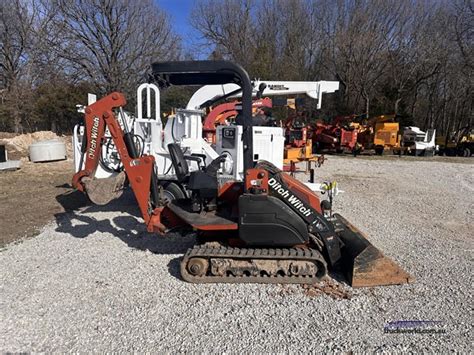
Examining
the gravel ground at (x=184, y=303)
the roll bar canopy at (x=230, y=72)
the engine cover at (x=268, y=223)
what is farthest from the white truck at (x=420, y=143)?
the roll bar canopy at (x=230, y=72)

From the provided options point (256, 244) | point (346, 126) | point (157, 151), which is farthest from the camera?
point (346, 126)

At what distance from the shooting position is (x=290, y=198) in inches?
162

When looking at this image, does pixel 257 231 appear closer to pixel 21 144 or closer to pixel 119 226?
pixel 119 226

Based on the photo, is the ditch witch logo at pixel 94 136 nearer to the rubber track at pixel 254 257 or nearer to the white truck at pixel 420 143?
the rubber track at pixel 254 257

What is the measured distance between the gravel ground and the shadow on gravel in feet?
0.14

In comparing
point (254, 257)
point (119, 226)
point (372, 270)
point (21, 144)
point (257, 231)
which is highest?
point (21, 144)

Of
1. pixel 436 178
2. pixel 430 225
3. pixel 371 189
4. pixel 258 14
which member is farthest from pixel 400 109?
pixel 430 225

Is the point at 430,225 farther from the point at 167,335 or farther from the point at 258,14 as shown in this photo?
the point at 258,14

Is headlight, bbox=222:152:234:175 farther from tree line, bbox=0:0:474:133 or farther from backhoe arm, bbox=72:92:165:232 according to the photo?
tree line, bbox=0:0:474:133

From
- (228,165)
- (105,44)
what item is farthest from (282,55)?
(228,165)

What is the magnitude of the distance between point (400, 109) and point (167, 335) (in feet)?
94.8

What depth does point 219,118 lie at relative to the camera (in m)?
10.6

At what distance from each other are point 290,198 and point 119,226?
3551 mm

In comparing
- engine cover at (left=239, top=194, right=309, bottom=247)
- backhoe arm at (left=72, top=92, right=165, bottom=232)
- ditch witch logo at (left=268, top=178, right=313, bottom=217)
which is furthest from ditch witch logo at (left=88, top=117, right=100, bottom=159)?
ditch witch logo at (left=268, top=178, right=313, bottom=217)
